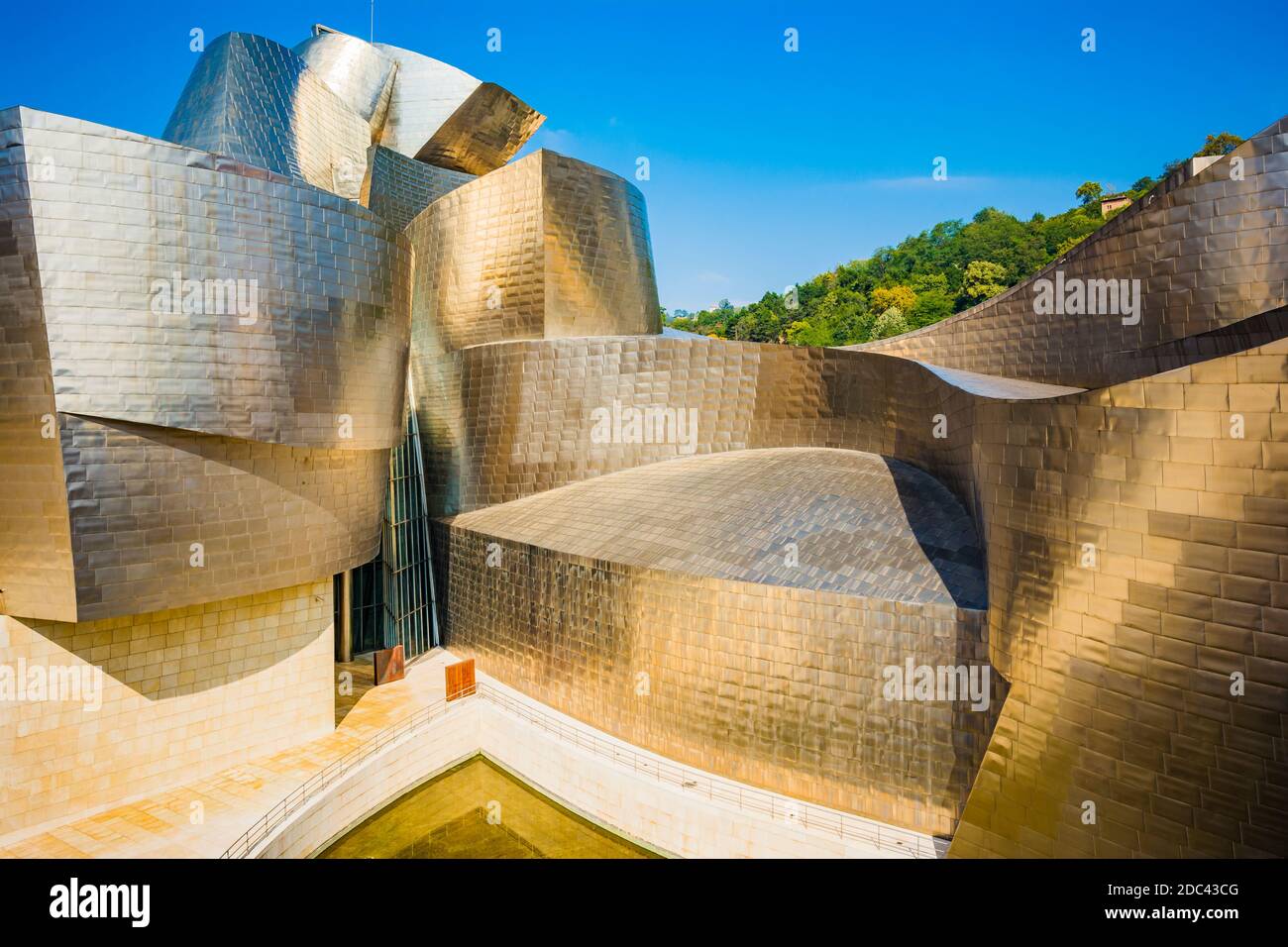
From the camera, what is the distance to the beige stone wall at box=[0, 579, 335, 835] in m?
9.99

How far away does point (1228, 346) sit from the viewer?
1146cm

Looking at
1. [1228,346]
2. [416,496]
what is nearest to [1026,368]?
[1228,346]

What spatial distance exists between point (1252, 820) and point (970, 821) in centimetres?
262

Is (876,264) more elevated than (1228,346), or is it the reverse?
(876,264)

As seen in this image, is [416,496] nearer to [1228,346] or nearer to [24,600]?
[24,600]

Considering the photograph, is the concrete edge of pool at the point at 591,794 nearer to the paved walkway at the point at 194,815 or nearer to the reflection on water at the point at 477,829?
the reflection on water at the point at 477,829

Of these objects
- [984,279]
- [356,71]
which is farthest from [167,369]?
[984,279]

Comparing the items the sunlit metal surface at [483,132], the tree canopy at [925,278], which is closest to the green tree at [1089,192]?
the tree canopy at [925,278]

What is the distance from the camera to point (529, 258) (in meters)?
17.1

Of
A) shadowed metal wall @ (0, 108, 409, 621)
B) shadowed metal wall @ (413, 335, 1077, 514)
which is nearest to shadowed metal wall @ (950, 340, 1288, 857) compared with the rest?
shadowed metal wall @ (413, 335, 1077, 514)

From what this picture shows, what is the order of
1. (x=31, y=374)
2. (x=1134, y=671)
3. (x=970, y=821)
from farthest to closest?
(x=31, y=374) < (x=970, y=821) < (x=1134, y=671)

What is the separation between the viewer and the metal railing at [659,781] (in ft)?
30.2

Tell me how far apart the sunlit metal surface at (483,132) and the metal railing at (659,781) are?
17.7 metres

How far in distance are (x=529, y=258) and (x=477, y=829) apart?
11.8 meters
